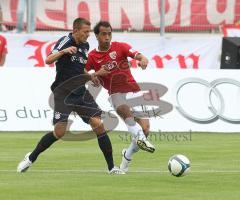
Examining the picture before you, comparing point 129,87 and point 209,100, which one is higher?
point 129,87

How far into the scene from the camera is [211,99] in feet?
68.6

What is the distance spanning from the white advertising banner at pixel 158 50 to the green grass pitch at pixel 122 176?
6.02m

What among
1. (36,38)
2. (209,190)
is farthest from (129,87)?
(36,38)

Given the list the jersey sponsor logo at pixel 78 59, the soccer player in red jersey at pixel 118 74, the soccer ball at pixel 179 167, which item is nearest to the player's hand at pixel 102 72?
the soccer player in red jersey at pixel 118 74

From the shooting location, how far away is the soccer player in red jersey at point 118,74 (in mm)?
13745

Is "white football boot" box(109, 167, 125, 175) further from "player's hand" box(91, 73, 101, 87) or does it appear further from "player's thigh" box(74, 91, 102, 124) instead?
"player's hand" box(91, 73, 101, 87)

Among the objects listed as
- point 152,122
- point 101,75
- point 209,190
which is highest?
point 101,75

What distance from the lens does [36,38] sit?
25.1 metres

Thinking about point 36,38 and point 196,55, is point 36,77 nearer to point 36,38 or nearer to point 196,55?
point 36,38

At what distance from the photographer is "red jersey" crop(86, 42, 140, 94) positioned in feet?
46.1

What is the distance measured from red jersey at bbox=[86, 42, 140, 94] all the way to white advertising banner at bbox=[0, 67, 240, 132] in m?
6.25

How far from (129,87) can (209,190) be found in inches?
130

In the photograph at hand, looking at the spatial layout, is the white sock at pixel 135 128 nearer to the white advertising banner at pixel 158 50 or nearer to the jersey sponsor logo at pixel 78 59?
the jersey sponsor logo at pixel 78 59

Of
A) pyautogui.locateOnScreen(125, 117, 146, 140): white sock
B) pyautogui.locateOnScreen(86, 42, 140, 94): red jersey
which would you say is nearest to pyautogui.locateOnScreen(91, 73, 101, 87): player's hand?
pyautogui.locateOnScreen(86, 42, 140, 94): red jersey
